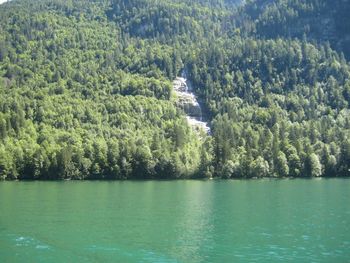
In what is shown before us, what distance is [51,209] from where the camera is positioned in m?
90.9

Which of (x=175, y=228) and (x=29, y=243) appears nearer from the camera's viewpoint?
(x=29, y=243)

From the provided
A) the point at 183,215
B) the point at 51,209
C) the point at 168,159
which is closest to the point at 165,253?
the point at 183,215

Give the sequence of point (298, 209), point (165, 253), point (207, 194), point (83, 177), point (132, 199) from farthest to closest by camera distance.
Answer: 1. point (83, 177)
2. point (207, 194)
3. point (132, 199)
4. point (298, 209)
5. point (165, 253)

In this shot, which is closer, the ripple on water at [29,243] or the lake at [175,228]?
the lake at [175,228]

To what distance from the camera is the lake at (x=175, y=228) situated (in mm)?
56219

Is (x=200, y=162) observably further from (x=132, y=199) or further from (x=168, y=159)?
(x=132, y=199)

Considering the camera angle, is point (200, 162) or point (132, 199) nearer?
point (132, 199)

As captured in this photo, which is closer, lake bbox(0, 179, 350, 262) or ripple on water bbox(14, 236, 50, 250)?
lake bbox(0, 179, 350, 262)

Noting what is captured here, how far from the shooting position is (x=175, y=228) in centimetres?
7225

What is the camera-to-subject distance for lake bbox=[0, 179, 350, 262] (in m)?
56.2

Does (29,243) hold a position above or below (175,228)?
below

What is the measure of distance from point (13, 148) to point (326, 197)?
124701mm

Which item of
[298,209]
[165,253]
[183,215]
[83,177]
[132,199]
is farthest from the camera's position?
[83,177]

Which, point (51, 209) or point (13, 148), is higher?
point (13, 148)
